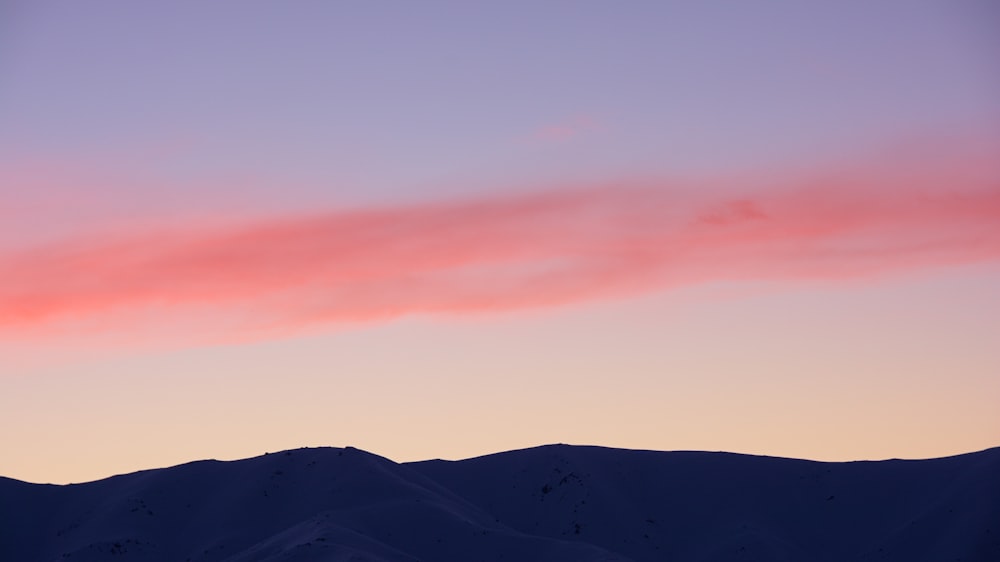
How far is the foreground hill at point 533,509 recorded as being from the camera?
274 ft

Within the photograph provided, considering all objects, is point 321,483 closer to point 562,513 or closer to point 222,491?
point 222,491

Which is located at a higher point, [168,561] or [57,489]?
[57,489]

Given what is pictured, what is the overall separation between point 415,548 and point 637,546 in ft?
59.3

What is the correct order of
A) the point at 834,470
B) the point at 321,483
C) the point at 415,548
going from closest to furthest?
the point at 415,548 → the point at 321,483 → the point at 834,470

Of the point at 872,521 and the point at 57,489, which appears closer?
the point at 872,521

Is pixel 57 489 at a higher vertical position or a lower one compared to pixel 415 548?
higher

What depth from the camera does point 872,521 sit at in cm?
9306

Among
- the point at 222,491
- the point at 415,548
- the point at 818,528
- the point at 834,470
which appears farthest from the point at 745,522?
the point at 222,491

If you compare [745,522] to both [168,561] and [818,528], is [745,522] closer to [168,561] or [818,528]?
[818,528]

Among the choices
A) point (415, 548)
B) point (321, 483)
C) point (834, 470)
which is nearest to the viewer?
point (415, 548)

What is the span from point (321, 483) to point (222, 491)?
7.82 metres

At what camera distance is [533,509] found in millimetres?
95000

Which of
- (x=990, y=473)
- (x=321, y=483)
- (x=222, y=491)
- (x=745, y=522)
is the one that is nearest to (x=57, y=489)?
(x=222, y=491)

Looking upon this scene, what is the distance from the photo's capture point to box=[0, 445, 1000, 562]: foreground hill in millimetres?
83562
